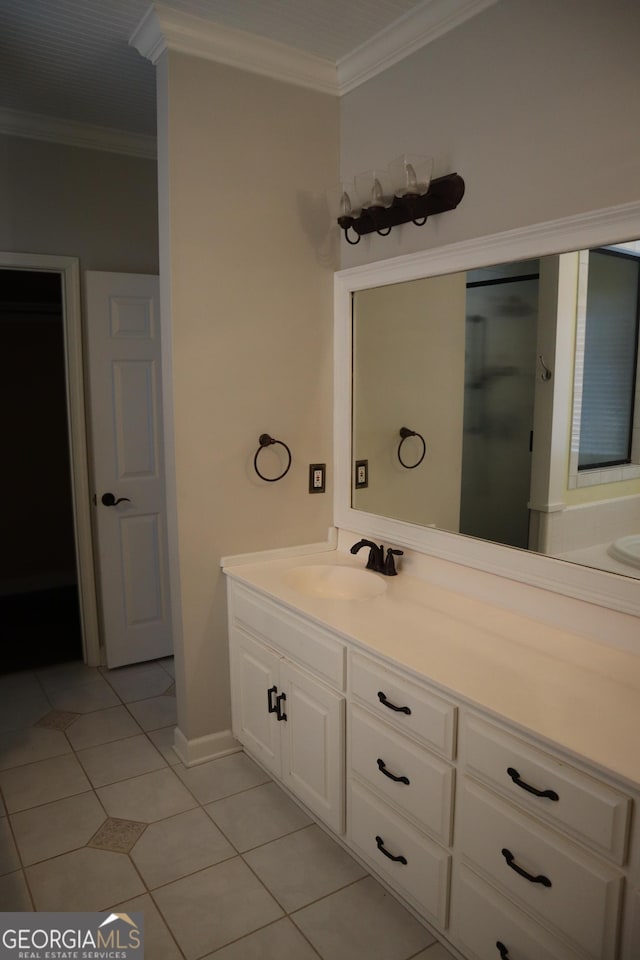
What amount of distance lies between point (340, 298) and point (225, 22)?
1021 mm

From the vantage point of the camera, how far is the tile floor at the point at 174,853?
6.10ft

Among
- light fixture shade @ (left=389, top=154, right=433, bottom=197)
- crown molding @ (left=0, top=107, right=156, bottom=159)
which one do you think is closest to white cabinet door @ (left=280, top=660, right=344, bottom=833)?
light fixture shade @ (left=389, top=154, right=433, bottom=197)

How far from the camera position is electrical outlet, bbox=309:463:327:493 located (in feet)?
9.25

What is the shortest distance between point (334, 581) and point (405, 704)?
0.90 metres

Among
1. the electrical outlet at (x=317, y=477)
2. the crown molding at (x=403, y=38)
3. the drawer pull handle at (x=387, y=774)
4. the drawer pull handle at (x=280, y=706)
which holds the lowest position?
the drawer pull handle at (x=280, y=706)

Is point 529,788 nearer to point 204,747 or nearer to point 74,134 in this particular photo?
point 204,747

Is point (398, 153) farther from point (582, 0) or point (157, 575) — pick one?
point (157, 575)

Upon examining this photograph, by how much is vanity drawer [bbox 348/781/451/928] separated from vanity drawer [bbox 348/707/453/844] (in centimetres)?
5

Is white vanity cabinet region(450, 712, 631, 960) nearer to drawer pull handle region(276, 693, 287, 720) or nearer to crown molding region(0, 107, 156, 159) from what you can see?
Answer: drawer pull handle region(276, 693, 287, 720)

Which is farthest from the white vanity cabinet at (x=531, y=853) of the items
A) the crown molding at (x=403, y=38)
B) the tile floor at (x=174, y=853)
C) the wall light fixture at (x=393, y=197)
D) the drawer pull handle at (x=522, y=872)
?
the crown molding at (x=403, y=38)

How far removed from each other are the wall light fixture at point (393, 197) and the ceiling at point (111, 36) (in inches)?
18.2

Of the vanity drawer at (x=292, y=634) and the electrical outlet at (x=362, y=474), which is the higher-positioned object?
the electrical outlet at (x=362, y=474)

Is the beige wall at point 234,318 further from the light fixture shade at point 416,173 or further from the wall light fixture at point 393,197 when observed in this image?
the light fixture shade at point 416,173

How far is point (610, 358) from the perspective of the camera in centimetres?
177
